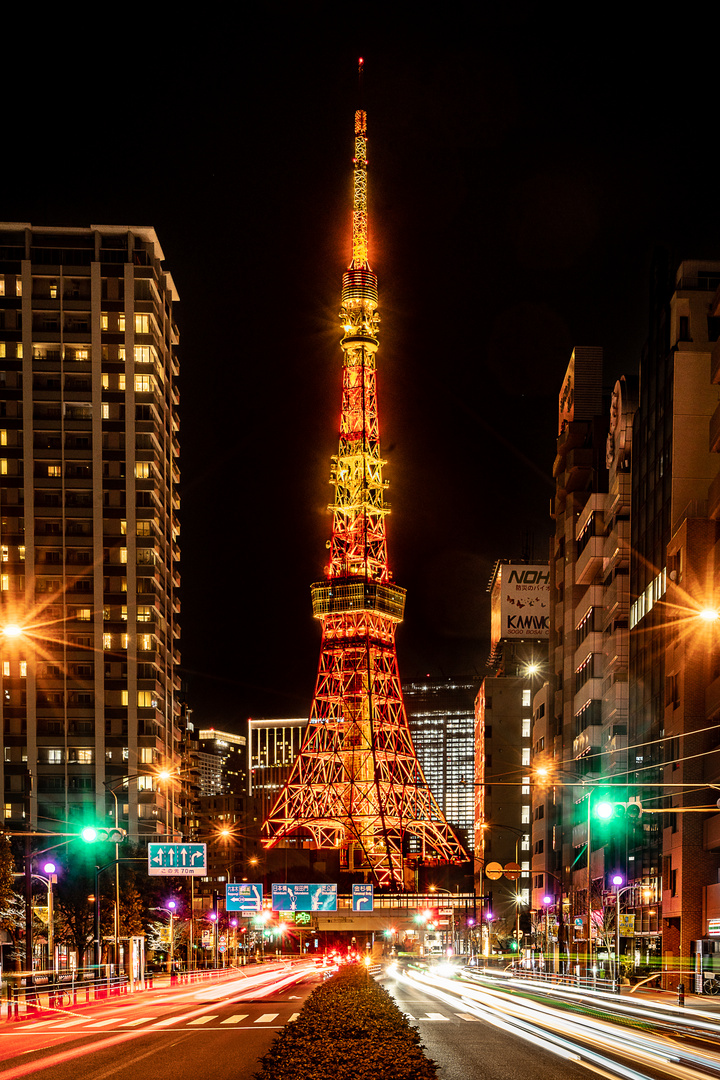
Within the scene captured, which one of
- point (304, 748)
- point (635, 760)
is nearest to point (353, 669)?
point (304, 748)

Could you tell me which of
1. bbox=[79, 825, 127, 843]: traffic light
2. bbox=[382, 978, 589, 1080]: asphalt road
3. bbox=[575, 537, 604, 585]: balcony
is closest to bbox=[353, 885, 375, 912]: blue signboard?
bbox=[575, 537, 604, 585]: balcony

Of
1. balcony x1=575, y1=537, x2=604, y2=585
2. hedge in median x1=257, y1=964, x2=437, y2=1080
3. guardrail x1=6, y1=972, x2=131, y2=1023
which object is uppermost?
balcony x1=575, y1=537, x2=604, y2=585

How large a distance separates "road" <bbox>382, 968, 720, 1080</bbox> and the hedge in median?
2.31 metres

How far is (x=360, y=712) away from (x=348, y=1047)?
133479mm

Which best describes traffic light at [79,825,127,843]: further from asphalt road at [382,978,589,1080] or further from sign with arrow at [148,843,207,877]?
asphalt road at [382,978,589,1080]

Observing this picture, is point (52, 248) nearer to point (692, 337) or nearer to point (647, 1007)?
point (692, 337)

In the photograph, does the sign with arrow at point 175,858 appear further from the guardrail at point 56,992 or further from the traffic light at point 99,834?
the traffic light at point 99,834

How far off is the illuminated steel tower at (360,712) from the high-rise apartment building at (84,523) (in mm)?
17351

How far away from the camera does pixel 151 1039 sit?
32.2 metres

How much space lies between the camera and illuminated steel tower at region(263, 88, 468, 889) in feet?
486

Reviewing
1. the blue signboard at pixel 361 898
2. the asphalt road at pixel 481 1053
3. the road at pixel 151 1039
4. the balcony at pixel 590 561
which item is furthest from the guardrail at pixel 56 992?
the balcony at pixel 590 561

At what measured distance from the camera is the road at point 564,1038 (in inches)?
930

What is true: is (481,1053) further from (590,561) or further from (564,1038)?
(590,561)

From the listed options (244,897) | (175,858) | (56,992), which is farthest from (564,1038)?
(244,897)
